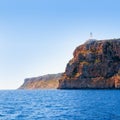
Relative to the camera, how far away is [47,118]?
64.6m

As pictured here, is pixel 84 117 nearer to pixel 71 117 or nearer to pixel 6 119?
pixel 71 117

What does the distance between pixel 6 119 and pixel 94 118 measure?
12868mm

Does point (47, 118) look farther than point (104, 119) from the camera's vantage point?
Yes

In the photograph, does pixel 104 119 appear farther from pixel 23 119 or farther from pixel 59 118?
pixel 23 119

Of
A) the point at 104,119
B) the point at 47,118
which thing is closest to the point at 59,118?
the point at 47,118

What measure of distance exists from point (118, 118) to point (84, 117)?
5588 millimetres

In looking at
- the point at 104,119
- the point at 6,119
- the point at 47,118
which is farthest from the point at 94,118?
the point at 6,119

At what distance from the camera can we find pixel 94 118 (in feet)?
204

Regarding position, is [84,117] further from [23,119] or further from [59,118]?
[23,119]

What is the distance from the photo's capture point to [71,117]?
213ft

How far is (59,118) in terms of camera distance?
208 feet

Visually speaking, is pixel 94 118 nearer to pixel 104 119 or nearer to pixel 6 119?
pixel 104 119

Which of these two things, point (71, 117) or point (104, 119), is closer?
point (104, 119)

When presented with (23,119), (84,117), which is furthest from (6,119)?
(84,117)
